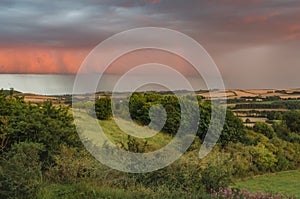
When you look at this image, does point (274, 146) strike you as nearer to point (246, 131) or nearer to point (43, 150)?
point (246, 131)

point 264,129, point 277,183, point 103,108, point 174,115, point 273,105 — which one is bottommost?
point 277,183

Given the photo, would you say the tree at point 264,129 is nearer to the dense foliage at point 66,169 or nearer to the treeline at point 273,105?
the treeline at point 273,105

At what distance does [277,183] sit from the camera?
69.3 ft

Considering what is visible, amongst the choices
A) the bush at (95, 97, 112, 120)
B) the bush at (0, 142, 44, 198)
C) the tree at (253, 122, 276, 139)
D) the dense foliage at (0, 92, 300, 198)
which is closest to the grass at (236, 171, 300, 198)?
the tree at (253, 122, 276, 139)

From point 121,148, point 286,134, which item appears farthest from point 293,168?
point 121,148

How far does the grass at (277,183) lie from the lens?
62.6ft

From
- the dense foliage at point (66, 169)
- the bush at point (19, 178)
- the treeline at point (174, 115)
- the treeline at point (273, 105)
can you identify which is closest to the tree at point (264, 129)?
the treeline at point (174, 115)

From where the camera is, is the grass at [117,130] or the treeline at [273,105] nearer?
the grass at [117,130]

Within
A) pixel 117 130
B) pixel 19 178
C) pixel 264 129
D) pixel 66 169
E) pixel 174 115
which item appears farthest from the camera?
pixel 264 129

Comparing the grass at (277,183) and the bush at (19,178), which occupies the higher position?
the bush at (19,178)

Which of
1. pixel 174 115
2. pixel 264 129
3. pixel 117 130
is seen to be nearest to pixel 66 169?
pixel 117 130

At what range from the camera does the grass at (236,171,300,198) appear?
62.6 feet

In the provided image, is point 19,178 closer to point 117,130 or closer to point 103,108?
point 117,130

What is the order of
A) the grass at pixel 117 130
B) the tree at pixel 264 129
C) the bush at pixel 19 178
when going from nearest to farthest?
the bush at pixel 19 178 < the grass at pixel 117 130 < the tree at pixel 264 129
